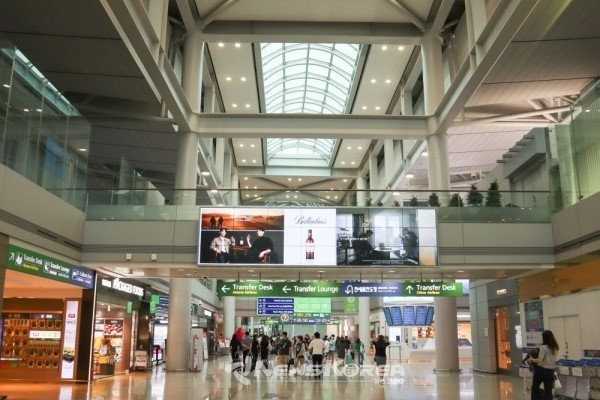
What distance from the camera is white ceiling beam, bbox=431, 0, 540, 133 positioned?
1427 cm

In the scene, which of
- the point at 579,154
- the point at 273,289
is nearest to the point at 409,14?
the point at 579,154

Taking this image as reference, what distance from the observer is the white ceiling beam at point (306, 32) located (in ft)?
77.9

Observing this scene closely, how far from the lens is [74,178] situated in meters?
16.3

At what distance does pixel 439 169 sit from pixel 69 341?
14.8m

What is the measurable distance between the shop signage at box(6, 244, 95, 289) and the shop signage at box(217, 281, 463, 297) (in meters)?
4.67

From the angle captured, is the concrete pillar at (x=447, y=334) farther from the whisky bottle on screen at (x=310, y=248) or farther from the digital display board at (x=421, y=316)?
the digital display board at (x=421, y=316)

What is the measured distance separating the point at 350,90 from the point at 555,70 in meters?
Answer: 15.0

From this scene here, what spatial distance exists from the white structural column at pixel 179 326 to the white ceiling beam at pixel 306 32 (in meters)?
10.4

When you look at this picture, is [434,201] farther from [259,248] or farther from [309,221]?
[259,248]

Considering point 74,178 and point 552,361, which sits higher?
point 74,178

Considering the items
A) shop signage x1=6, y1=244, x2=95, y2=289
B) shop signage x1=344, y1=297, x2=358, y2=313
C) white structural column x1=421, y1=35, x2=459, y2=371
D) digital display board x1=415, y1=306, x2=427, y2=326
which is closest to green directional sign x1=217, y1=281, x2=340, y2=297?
shop signage x1=6, y1=244, x2=95, y2=289

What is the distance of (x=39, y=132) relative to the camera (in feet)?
46.8

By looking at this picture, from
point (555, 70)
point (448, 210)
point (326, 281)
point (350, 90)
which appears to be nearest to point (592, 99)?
point (555, 70)

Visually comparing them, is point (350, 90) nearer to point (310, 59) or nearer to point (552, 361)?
point (310, 59)
